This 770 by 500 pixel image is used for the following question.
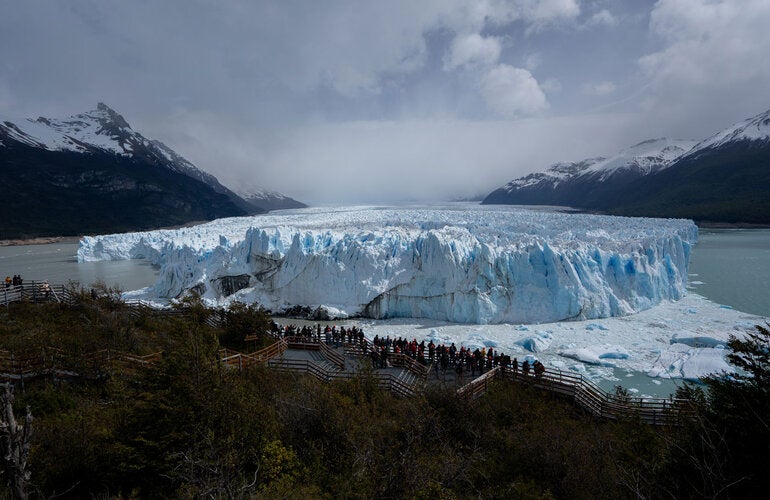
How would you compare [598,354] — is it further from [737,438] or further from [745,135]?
[745,135]

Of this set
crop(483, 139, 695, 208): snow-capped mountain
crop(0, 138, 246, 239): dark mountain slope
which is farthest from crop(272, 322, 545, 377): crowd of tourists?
crop(483, 139, 695, 208): snow-capped mountain

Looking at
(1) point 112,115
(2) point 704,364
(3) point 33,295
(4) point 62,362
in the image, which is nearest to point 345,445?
(4) point 62,362

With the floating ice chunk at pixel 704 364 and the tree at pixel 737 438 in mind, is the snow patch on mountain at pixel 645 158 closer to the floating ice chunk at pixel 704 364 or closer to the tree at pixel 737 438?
the floating ice chunk at pixel 704 364

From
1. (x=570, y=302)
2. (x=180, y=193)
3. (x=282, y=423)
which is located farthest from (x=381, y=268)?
(x=180, y=193)

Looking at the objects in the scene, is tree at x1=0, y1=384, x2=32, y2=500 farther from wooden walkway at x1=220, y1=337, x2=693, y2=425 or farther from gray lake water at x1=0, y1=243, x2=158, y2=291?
gray lake water at x1=0, y1=243, x2=158, y2=291

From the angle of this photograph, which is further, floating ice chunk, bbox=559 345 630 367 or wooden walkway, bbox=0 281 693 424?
floating ice chunk, bbox=559 345 630 367

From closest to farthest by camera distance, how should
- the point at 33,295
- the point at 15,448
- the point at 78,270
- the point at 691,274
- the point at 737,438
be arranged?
the point at 15,448 → the point at 737,438 → the point at 33,295 → the point at 691,274 → the point at 78,270
